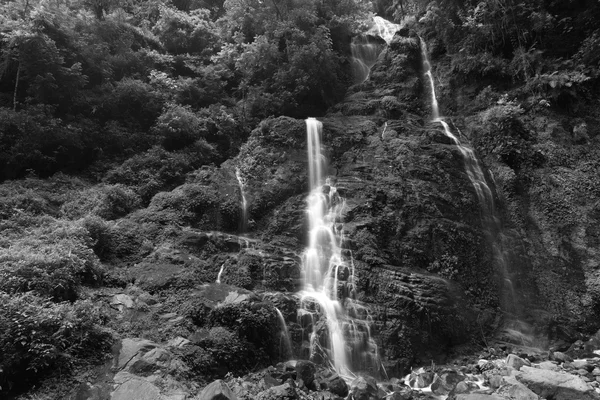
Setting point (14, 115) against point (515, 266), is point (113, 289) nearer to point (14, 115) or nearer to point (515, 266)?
point (14, 115)

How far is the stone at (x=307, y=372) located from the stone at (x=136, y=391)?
3211 mm

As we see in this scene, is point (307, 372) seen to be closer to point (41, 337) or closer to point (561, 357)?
point (41, 337)

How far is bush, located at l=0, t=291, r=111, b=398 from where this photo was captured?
683cm

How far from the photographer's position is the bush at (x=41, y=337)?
683 centimetres

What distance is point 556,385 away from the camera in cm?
848

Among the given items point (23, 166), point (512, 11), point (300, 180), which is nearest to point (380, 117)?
point (300, 180)

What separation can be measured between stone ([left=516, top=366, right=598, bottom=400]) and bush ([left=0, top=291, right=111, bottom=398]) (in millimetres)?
9588

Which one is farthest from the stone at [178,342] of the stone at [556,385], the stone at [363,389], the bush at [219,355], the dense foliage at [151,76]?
the dense foliage at [151,76]

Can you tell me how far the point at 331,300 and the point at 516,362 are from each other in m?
5.13

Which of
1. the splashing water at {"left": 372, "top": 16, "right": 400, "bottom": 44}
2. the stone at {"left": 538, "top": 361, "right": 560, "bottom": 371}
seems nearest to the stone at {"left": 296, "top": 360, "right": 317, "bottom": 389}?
the stone at {"left": 538, "top": 361, "right": 560, "bottom": 371}

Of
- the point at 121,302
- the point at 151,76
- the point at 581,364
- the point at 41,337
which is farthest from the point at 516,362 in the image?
the point at 151,76

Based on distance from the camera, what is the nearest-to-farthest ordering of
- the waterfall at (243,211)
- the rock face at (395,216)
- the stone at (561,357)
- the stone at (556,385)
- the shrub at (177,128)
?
the stone at (556,385) → the stone at (561,357) → the rock face at (395,216) → the waterfall at (243,211) → the shrub at (177,128)

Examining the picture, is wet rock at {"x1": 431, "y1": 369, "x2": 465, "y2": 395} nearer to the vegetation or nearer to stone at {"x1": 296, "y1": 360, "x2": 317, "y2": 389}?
the vegetation

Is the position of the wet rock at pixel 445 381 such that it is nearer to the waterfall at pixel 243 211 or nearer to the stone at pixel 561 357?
the stone at pixel 561 357
